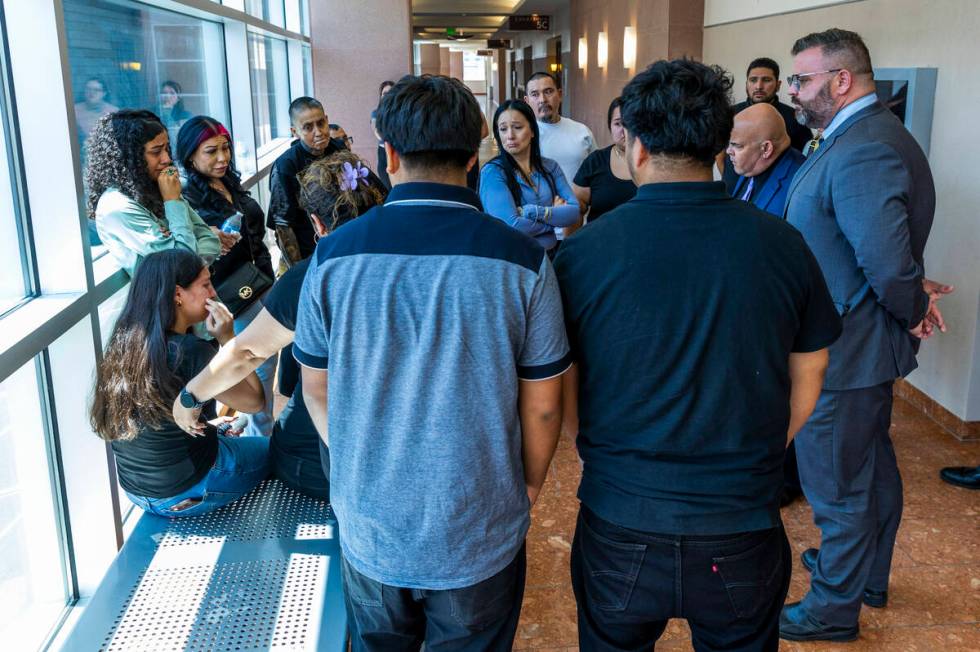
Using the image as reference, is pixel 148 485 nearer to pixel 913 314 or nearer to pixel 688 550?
pixel 688 550

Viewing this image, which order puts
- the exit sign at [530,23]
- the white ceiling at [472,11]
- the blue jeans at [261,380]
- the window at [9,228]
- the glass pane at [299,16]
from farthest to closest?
the exit sign at [530,23]
the white ceiling at [472,11]
the glass pane at [299,16]
the blue jeans at [261,380]
the window at [9,228]

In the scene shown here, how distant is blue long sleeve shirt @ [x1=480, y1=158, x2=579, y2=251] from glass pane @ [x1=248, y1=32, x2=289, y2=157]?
125 inches

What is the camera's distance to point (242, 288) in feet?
13.1

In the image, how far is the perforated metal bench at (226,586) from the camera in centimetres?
230

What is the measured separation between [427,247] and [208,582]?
153 centimetres

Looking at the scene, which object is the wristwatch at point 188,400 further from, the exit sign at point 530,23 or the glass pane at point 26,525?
the exit sign at point 530,23

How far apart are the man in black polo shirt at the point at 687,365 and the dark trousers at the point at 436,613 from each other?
8.2 inches

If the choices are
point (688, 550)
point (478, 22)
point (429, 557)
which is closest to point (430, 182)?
point (429, 557)

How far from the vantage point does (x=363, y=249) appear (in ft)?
5.11

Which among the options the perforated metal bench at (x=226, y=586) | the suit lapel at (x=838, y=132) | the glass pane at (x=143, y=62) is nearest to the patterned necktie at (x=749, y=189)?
the suit lapel at (x=838, y=132)

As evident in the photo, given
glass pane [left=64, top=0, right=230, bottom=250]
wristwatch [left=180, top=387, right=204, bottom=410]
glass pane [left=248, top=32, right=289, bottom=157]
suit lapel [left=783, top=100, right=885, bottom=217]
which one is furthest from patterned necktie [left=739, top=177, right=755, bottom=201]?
glass pane [left=248, top=32, right=289, bottom=157]

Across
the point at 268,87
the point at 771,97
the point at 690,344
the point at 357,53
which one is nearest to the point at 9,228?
the point at 690,344

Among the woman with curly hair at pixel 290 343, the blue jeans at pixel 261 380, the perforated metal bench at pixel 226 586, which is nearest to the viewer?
the woman with curly hair at pixel 290 343

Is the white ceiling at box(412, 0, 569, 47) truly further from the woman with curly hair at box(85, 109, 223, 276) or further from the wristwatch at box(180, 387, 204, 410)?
the wristwatch at box(180, 387, 204, 410)
